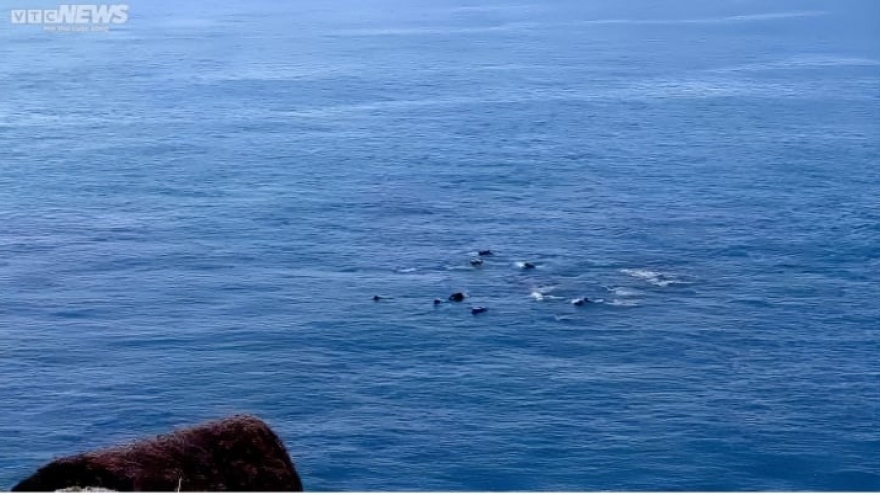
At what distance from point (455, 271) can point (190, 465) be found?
78094mm

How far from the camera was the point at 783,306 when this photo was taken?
101 metres

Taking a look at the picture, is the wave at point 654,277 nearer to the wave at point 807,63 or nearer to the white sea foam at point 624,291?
the white sea foam at point 624,291

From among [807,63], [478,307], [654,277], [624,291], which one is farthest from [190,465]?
[807,63]

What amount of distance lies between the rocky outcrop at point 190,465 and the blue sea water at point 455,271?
45508 millimetres

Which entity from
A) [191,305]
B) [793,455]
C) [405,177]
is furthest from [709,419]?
[405,177]

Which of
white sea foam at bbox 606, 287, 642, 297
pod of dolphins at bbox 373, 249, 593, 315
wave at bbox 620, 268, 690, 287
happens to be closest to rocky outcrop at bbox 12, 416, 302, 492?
pod of dolphins at bbox 373, 249, 593, 315

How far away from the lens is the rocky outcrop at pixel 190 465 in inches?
1085

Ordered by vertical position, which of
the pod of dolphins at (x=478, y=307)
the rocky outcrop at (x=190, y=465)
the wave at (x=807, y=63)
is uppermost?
the wave at (x=807, y=63)

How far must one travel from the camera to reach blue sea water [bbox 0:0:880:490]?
8138 centimetres

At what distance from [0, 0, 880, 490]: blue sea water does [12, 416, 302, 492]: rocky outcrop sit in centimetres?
4551

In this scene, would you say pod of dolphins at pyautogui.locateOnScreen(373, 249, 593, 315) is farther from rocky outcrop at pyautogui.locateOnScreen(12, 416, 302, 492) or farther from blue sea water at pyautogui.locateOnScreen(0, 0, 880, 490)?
rocky outcrop at pyautogui.locateOnScreen(12, 416, 302, 492)

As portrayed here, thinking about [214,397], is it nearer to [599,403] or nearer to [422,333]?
[422,333]

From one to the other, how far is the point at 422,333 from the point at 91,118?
7600 cm

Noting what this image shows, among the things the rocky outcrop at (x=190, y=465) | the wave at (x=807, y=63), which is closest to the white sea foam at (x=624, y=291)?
the rocky outcrop at (x=190, y=465)
